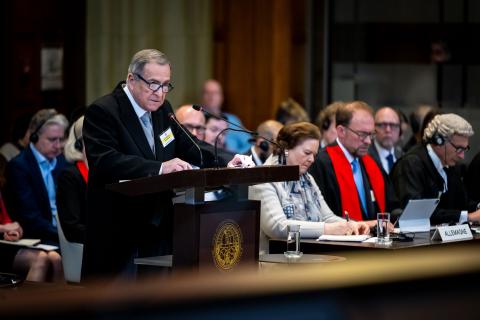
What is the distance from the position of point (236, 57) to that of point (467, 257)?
8.99m

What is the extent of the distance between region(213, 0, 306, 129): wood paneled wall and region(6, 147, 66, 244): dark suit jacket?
3952 mm

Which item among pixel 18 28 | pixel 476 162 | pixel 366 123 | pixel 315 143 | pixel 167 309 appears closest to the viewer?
pixel 167 309

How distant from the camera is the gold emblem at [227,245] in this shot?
10.9 feet

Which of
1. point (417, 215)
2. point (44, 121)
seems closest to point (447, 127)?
point (417, 215)

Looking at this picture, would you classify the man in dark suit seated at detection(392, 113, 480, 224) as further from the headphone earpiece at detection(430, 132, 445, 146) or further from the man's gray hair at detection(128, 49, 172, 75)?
the man's gray hair at detection(128, 49, 172, 75)

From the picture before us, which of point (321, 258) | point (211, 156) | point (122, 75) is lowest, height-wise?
point (321, 258)

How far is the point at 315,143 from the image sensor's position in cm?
476

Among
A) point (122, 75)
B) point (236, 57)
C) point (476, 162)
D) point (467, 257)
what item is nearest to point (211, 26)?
point (236, 57)

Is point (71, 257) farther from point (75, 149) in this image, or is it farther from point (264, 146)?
point (264, 146)

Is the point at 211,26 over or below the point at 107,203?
over

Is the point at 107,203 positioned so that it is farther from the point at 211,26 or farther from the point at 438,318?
the point at 211,26

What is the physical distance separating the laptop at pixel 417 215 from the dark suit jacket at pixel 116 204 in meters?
1.56

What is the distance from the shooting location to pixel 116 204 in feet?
12.0

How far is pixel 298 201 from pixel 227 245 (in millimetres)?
1451
